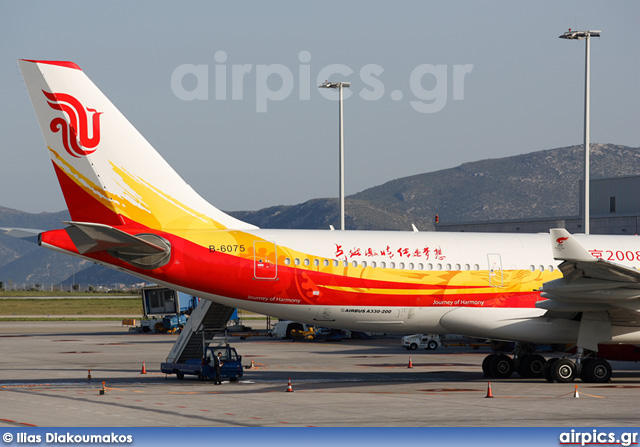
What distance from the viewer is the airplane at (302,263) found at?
28.6 m

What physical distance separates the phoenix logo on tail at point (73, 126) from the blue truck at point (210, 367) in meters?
8.34

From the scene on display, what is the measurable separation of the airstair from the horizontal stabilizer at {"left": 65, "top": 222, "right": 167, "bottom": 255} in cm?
558

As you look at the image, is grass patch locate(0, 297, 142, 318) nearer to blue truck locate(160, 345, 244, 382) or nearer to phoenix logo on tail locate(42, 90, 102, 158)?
blue truck locate(160, 345, 244, 382)

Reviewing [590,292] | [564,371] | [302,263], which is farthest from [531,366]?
[302,263]

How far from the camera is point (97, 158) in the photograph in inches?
1147

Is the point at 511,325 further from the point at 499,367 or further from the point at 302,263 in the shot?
the point at 302,263

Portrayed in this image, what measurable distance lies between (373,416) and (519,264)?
39.1ft

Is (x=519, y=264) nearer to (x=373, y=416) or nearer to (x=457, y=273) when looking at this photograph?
(x=457, y=273)

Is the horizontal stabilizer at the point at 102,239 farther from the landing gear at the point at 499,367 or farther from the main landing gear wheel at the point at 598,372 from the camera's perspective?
the main landing gear wheel at the point at 598,372


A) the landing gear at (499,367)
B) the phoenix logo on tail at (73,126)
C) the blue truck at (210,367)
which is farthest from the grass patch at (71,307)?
the phoenix logo on tail at (73,126)

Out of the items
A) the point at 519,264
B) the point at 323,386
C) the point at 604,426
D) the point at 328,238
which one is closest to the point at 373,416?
the point at 604,426

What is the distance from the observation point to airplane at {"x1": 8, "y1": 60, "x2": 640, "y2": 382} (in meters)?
28.6

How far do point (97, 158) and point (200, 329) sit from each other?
7704mm

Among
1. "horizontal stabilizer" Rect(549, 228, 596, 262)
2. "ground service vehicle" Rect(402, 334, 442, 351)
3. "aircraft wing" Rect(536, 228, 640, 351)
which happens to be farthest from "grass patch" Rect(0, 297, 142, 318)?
"horizontal stabilizer" Rect(549, 228, 596, 262)
